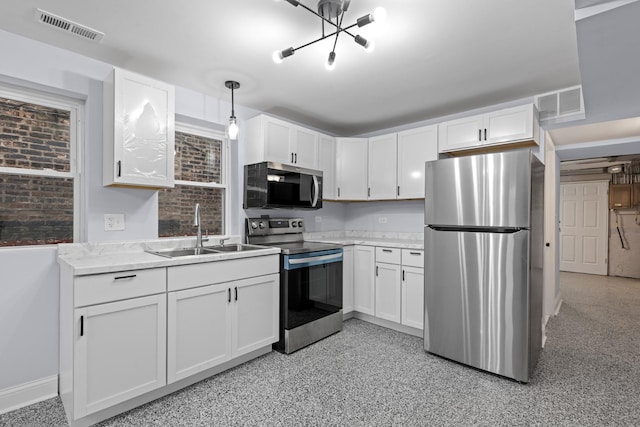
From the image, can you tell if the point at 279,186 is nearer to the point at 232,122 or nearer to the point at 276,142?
the point at 276,142

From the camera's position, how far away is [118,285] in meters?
1.93

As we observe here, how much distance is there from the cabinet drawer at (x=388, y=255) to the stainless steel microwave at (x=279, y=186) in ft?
2.88

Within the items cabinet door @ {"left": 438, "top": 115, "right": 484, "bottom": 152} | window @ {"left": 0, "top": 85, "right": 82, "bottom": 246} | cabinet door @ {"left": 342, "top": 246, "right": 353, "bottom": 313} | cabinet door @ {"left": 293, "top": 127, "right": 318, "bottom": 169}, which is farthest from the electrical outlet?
cabinet door @ {"left": 438, "top": 115, "right": 484, "bottom": 152}

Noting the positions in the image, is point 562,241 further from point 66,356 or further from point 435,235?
point 66,356

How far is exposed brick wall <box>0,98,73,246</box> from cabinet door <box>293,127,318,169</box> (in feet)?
6.57

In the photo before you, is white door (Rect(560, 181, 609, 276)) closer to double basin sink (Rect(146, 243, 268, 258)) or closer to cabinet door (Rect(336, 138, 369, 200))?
cabinet door (Rect(336, 138, 369, 200))

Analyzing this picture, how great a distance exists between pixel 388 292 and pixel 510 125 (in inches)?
79.2

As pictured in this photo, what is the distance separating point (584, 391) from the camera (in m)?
2.26

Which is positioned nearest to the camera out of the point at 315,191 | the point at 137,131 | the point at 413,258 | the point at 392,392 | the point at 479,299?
the point at 392,392

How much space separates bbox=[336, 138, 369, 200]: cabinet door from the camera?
409 centimetres

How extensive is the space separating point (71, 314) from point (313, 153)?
2685 millimetres

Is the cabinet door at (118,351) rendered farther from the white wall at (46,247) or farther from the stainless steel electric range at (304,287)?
the stainless steel electric range at (304,287)

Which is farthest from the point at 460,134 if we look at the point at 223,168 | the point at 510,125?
the point at 223,168

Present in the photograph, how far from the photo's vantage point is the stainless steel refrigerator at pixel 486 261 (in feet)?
7.64
